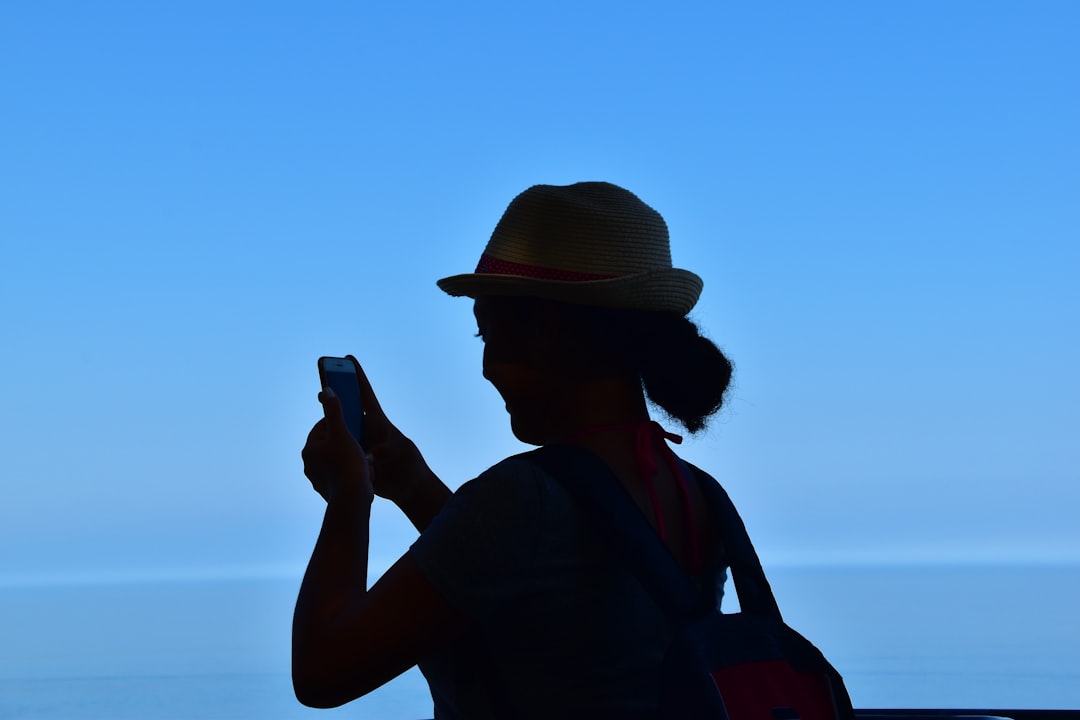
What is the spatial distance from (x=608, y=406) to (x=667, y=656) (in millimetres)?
259

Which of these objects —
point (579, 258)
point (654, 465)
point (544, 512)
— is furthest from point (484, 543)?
point (579, 258)

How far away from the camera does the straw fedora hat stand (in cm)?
121

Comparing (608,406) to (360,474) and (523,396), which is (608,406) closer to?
(523,396)

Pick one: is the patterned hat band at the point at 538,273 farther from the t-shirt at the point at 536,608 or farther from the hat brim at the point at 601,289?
the t-shirt at the point at 536,608

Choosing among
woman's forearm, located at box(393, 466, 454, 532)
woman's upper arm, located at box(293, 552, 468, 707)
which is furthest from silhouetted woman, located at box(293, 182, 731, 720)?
woman's forearm, located at box(393, 466, 454, 532)

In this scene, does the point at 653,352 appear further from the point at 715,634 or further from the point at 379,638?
the point at 379,638

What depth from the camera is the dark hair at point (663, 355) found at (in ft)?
4.01

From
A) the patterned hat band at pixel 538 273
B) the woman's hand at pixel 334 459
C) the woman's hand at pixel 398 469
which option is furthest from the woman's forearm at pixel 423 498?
the patterned hat band at pixel 538 273

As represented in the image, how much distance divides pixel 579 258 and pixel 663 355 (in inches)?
5.1

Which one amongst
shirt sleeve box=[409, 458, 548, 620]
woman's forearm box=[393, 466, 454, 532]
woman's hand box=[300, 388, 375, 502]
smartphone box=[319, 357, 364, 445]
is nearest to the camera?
shirt sleeve box=[409, 458, 548, 620]

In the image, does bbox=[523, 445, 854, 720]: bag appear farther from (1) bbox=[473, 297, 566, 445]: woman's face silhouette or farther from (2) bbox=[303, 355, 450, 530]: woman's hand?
(2) bbox=[303, 355, 450, 530]: woman's hand

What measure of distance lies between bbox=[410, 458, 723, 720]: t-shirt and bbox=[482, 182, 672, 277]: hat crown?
239 millimetres

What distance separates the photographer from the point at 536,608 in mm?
1078

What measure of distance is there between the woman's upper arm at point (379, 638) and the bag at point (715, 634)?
15 cm
